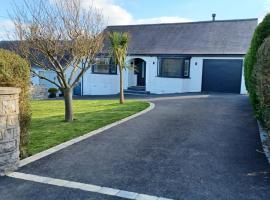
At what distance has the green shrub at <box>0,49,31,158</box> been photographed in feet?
16.8

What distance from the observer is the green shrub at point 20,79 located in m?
5.12

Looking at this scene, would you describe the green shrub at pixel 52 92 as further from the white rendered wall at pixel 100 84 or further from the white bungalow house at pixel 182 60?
the white rendered wall at pixel 100 84

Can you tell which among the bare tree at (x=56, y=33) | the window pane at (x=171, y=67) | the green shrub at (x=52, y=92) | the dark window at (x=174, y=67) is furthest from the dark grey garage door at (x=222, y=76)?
the green shrub at (x=52, y=92)

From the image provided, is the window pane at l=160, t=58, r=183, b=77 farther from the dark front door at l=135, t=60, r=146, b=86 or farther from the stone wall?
the stone wall

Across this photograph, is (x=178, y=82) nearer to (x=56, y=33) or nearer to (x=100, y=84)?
(x=100, y=84)

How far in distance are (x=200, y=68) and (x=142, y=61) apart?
6334mm

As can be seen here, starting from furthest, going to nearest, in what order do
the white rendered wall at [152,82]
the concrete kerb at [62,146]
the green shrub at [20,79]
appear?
the white rendered wall at [152,82] < the concrete kerb at [62,146] < the green shrub at [20,79]

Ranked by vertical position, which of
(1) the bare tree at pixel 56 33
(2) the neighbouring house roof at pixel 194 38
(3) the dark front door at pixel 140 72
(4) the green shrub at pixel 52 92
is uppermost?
(2) the neighbouring house roof at pixel 194 38

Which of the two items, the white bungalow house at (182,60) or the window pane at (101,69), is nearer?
the white bungalow house at (182,60)

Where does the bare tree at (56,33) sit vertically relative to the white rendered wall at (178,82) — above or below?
above

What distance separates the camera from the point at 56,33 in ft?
30.2

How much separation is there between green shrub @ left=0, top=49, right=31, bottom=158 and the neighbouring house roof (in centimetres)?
1760

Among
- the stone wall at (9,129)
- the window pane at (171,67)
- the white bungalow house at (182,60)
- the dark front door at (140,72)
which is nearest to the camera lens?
the stone wall at (9,129)

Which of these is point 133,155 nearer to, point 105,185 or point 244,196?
point 105,185
